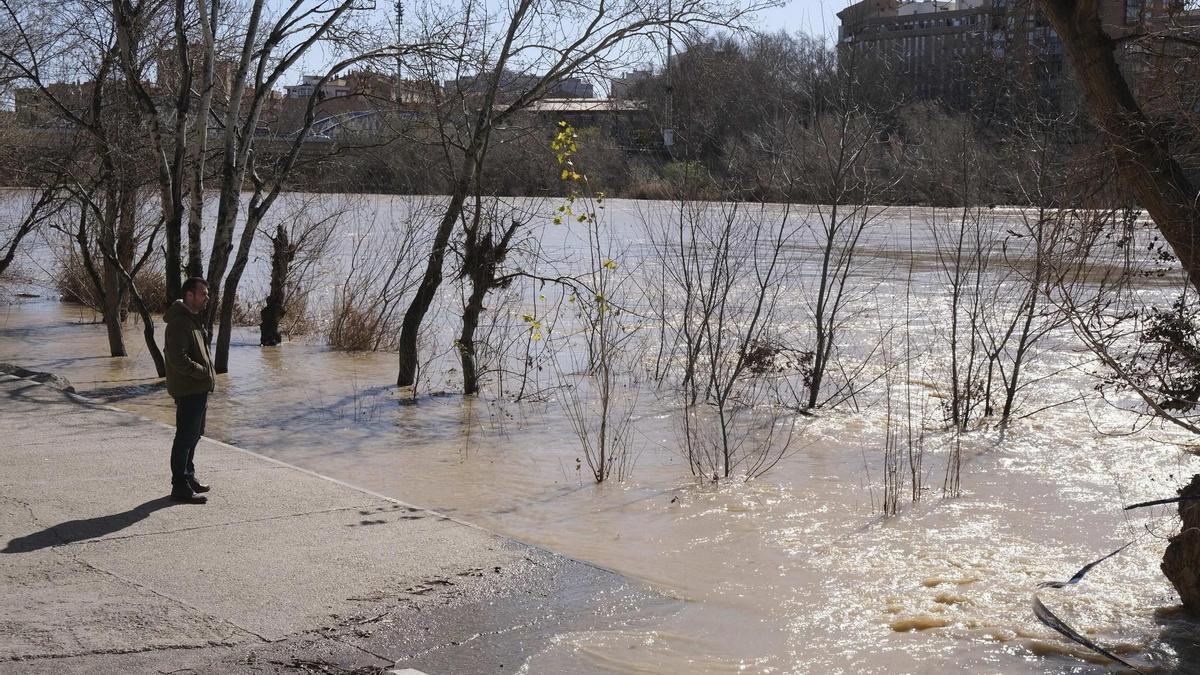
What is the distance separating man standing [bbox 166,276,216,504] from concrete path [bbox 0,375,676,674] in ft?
0.61

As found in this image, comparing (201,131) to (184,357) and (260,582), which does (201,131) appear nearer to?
(184,357)

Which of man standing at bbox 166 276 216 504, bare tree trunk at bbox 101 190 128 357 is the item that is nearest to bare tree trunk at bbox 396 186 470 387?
bare tree trunk at bbox 101 190 128 357

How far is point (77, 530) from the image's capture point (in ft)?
23.7

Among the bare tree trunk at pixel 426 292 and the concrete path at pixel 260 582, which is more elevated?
the bare tree trunk at pixel 426 292

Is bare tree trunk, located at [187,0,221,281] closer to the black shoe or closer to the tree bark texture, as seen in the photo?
the black shoe

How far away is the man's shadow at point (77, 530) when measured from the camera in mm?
6910

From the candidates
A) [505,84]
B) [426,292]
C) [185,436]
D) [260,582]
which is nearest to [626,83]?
[505,84]

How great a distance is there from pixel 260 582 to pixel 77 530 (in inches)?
58.3

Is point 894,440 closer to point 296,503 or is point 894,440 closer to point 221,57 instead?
point 296,503

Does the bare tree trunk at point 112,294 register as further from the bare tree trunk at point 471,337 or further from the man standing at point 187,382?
the man standing at point 187,382

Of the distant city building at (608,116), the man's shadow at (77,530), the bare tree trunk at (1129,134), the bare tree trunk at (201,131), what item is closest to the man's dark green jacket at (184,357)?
the man's shadow at (77,530)

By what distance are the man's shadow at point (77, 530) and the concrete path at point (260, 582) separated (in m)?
0.02

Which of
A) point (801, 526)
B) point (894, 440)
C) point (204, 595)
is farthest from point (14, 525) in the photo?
point (894, 440)

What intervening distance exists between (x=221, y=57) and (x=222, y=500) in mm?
8846
